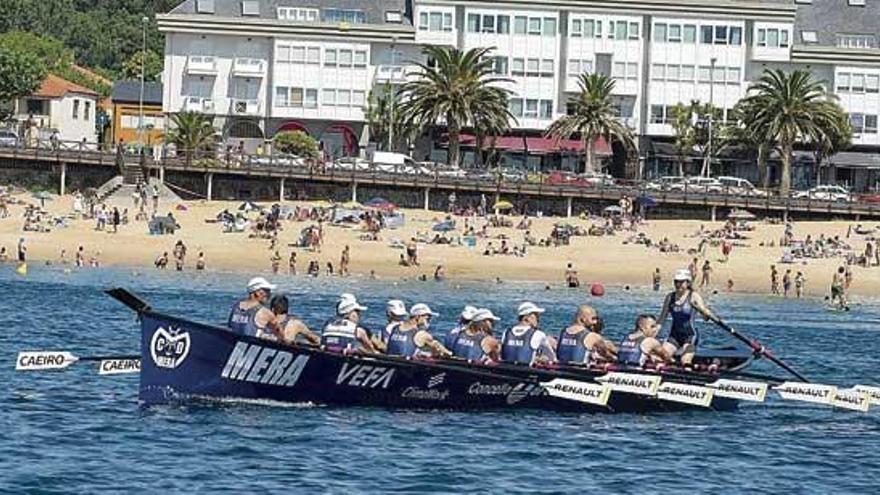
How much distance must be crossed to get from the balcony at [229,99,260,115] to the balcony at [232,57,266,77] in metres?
1.53

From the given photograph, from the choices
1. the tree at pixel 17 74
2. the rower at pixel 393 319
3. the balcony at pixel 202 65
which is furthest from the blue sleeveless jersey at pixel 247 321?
the tree at pixel 17 74

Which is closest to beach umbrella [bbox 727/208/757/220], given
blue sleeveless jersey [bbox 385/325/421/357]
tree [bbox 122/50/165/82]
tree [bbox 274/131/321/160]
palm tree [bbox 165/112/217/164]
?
tree [bbox 274/131/321/160]

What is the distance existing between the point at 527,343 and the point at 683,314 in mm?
3248

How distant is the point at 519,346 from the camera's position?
3431cm

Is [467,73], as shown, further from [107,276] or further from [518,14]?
[107,276]

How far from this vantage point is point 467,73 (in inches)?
4107

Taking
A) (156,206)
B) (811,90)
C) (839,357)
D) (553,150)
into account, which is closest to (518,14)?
(553,150)

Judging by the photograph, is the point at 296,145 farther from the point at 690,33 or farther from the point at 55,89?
the point at 55,89

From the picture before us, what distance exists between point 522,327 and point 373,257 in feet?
157

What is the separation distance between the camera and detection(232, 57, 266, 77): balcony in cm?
11481

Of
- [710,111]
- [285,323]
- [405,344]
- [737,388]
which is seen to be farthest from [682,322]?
[710,111]

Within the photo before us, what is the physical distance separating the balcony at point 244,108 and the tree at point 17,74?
15581mm

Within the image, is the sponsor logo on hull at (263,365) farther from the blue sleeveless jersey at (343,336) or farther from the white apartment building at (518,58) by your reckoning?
the white apartment building at (518,58)

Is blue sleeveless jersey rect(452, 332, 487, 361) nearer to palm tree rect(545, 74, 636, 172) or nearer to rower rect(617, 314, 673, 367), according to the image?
rower rect(617, 314, 673, 367)
